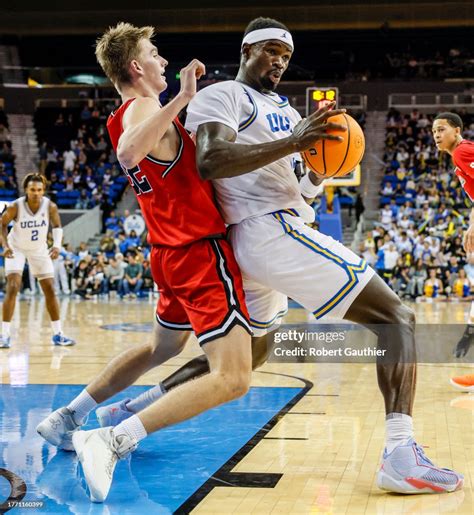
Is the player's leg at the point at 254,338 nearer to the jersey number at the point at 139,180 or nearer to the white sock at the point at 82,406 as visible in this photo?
the white sock at the point at 82,406

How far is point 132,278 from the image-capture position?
57.1 feet

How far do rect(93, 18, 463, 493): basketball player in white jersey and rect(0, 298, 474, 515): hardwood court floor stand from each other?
267mm

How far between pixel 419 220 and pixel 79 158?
11.0 m

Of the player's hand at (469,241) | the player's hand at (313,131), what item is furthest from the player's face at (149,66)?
the player's hand at (469,241)

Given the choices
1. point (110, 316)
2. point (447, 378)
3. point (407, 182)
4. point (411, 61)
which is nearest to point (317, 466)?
point (447, 378)

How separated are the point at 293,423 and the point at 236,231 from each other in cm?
160

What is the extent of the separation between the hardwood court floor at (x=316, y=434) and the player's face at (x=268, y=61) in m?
1.77

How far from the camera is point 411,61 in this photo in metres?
26.8

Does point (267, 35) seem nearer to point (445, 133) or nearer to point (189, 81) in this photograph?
point (189, 81)

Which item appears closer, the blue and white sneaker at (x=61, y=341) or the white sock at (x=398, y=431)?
the white sock at (x=398, y=431)

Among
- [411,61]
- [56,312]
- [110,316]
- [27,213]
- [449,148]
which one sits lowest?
[110,316]

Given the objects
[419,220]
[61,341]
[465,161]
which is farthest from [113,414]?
[419,220]

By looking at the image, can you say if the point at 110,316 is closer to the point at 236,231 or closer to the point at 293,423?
the point at 293,423

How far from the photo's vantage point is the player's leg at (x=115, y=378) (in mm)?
4117
